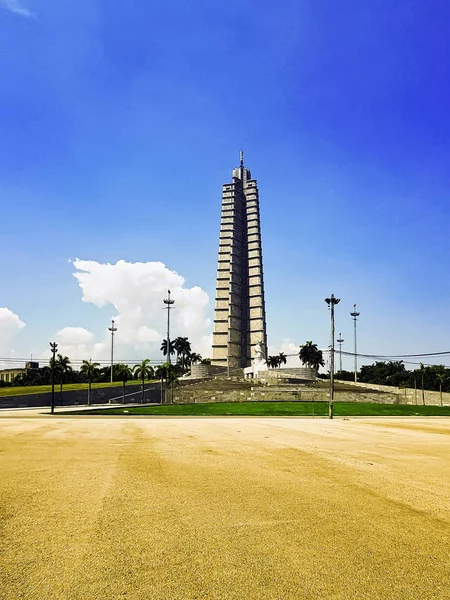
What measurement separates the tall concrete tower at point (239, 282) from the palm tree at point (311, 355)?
12744mm

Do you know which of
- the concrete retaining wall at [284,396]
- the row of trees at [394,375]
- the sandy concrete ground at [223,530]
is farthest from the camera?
the row of trees at [394,375]

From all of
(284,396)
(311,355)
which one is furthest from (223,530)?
(311,355)

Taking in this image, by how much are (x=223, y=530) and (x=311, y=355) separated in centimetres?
13496

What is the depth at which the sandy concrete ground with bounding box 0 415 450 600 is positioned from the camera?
437 cm

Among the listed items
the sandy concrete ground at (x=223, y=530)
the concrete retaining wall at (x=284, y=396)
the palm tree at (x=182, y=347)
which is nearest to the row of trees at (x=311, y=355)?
the palm tree at (x=182, y=347)

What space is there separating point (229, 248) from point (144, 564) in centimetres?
13569

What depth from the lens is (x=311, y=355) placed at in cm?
13762

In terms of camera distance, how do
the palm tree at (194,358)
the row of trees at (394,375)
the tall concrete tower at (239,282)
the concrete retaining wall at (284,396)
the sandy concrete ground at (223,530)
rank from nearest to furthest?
the sandy concrete ground at (223,530) < the concrete retaining wall at (284,396) < the row of trees at (394,375) < the tall concrete tower at (239,282) < the palm tree at (194,358)

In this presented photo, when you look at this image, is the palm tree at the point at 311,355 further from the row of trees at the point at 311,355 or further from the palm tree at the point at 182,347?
the palm tree at the point at 182,347

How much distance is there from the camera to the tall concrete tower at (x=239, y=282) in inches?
5221

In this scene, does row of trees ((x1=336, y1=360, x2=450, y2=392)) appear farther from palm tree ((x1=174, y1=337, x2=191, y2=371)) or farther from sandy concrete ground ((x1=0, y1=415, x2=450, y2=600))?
sandy concrete ground ((x1=0, y1=415, x2=450, y2=600))

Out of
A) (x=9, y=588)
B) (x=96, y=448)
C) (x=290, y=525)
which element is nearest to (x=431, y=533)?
(x=290, y=525)

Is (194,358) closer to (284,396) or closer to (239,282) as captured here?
(239,282)

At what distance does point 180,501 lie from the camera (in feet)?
24.4
